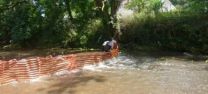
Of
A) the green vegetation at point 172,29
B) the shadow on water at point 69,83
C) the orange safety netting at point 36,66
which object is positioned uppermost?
the green vegetation at point 172,29

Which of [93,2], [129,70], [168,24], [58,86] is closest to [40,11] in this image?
[93,2]

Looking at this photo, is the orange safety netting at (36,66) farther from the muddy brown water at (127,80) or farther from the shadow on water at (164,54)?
the shadow on water at (164,54)

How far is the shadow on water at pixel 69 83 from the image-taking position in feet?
43.1

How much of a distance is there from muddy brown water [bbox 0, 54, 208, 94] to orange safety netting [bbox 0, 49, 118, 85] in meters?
0.32

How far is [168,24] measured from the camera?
21688 millimetres

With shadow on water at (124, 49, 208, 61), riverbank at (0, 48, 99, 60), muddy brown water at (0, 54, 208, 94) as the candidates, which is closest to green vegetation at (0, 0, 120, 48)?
riverbank at (0, 48, 99, 60)

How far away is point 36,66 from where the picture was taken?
595 inches

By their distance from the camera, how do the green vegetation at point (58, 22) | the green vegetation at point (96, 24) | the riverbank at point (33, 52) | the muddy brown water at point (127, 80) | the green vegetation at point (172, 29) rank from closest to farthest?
the muddy brown water at point (127, 80) → the green vegetation at point (172, 29) → the green vegetation at point (96, 24) → the riverbank at point (33, 52) → the green vegetation at point (58, 22)

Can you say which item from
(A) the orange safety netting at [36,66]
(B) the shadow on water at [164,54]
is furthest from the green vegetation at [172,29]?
(A) the orange safety netting at [36,66]

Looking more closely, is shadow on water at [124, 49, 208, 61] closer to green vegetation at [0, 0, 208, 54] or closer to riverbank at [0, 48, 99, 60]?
green vegetation at [0, 0, 208, 54]

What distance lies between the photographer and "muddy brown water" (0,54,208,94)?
13.0 meters

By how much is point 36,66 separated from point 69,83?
1717 mm

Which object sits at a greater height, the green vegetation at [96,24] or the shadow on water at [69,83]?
the green vegetation at [96,24]

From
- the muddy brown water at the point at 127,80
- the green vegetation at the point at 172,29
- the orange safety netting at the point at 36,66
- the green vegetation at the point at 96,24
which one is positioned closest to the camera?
the muddy brown water at the point at 127,80
